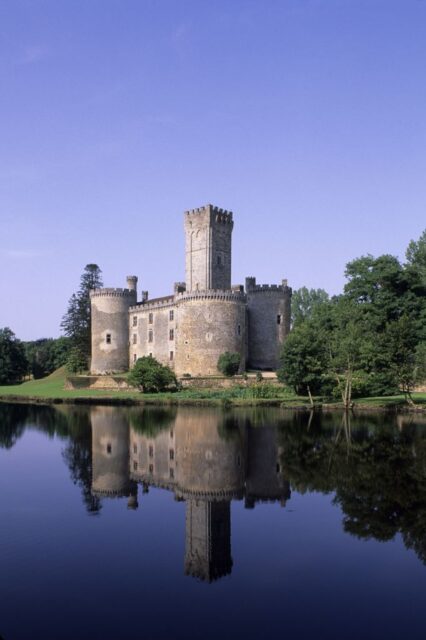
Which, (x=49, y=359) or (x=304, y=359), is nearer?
(x=304, y=359)

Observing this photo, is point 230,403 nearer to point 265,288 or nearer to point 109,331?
point 265,288

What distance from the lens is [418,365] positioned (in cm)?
3481

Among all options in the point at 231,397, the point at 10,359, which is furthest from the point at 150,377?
the point at 10,359

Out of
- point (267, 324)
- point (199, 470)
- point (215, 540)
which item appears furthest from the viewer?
point (267, 324)

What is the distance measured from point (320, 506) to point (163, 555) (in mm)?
4372

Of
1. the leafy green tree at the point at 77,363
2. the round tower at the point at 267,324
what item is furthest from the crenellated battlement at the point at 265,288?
the leafy green tree at the point at 77,363

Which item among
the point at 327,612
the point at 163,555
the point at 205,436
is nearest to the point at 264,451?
the point at 205,436

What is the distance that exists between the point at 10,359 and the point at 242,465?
6192 cm

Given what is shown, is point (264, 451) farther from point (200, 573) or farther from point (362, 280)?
point (362, 280)

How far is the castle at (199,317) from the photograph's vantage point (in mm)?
47031

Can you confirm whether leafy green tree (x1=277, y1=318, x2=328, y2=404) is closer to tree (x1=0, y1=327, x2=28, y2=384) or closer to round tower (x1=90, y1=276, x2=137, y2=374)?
round tower (x1=90, y1=276, x2=137, y2=374)

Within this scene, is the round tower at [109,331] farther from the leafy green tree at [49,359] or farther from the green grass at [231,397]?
the leafy green tree at [49,359]

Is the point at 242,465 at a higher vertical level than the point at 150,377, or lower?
lower

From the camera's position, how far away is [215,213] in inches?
2002
